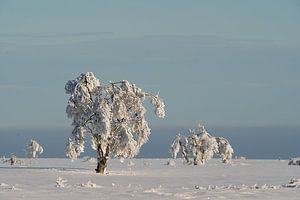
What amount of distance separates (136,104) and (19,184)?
14.4 meters

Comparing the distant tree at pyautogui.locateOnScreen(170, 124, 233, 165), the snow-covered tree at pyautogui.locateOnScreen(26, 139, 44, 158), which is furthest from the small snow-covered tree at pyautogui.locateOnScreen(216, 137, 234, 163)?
the snow-covered tree at pyautogui.locateOnScreen(26, 139, 44, 158)

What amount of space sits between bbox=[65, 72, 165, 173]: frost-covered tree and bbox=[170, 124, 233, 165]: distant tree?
13.9 m

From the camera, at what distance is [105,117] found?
41.6m

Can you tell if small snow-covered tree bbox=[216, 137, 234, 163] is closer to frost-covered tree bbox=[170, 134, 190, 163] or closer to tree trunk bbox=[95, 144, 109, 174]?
frost-covered tree bbox=[170, 134, 190, 163]

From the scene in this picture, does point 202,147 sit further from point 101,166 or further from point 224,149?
point 101,166

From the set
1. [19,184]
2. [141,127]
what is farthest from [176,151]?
[19,184]

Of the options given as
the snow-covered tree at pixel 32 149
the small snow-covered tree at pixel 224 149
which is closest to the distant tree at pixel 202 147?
the small snow-covered tree at pixel 224 149

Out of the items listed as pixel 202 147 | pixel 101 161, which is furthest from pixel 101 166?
pixel 202 147

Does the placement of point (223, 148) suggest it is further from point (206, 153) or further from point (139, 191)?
point (139, 191)

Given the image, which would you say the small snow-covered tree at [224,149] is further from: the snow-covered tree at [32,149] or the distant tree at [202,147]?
the snow-covered tree at [32,149]

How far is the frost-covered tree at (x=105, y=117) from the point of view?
139ft

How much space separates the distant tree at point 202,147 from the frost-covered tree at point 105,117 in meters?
13.9

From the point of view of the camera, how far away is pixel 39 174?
125ft

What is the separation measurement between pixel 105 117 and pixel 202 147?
57.1ft
